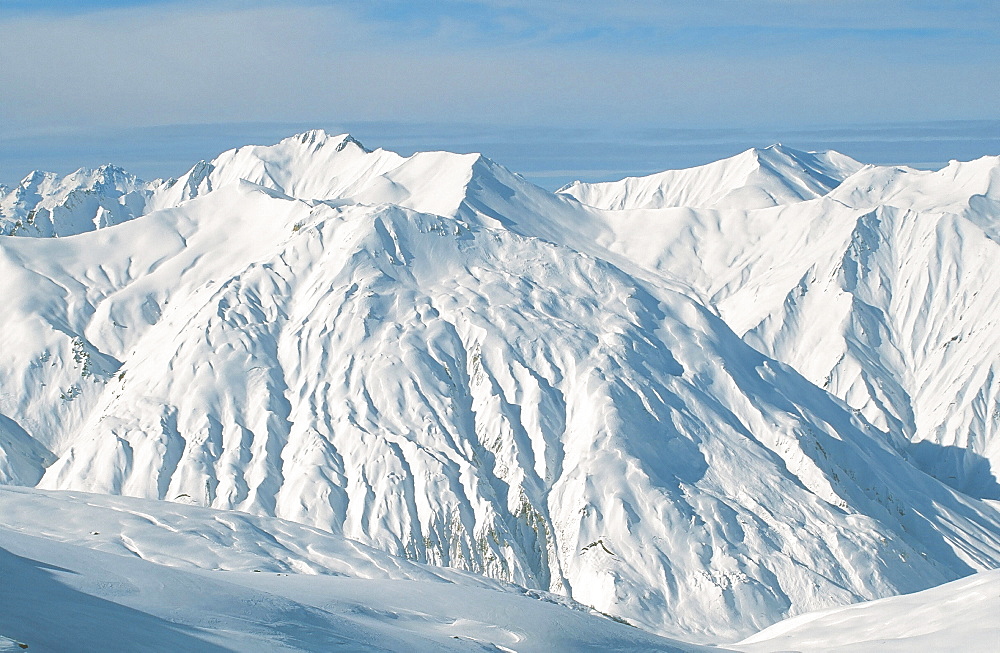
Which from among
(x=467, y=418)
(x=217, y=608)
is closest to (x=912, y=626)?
(x=217, y=608)

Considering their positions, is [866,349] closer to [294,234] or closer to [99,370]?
[294,234]

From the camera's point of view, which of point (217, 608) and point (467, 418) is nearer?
point (217, 608)

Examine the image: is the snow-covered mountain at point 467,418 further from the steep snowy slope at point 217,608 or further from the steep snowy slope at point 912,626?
the steep snowy slope at point 217,608

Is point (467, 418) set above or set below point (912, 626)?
above

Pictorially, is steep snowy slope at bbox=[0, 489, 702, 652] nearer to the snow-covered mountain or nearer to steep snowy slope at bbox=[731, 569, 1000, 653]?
steep snowy slope at bbox=[731, 569, 1000, 653]

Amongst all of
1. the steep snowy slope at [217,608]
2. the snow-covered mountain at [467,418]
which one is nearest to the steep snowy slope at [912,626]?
the steep snowy slope at [217,608]

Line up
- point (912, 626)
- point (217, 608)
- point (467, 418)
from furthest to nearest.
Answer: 1. point (467, 418)
2. point (912, 626)
3. point (217, 608)

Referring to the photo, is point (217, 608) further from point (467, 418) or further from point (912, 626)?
point (467, 418)
